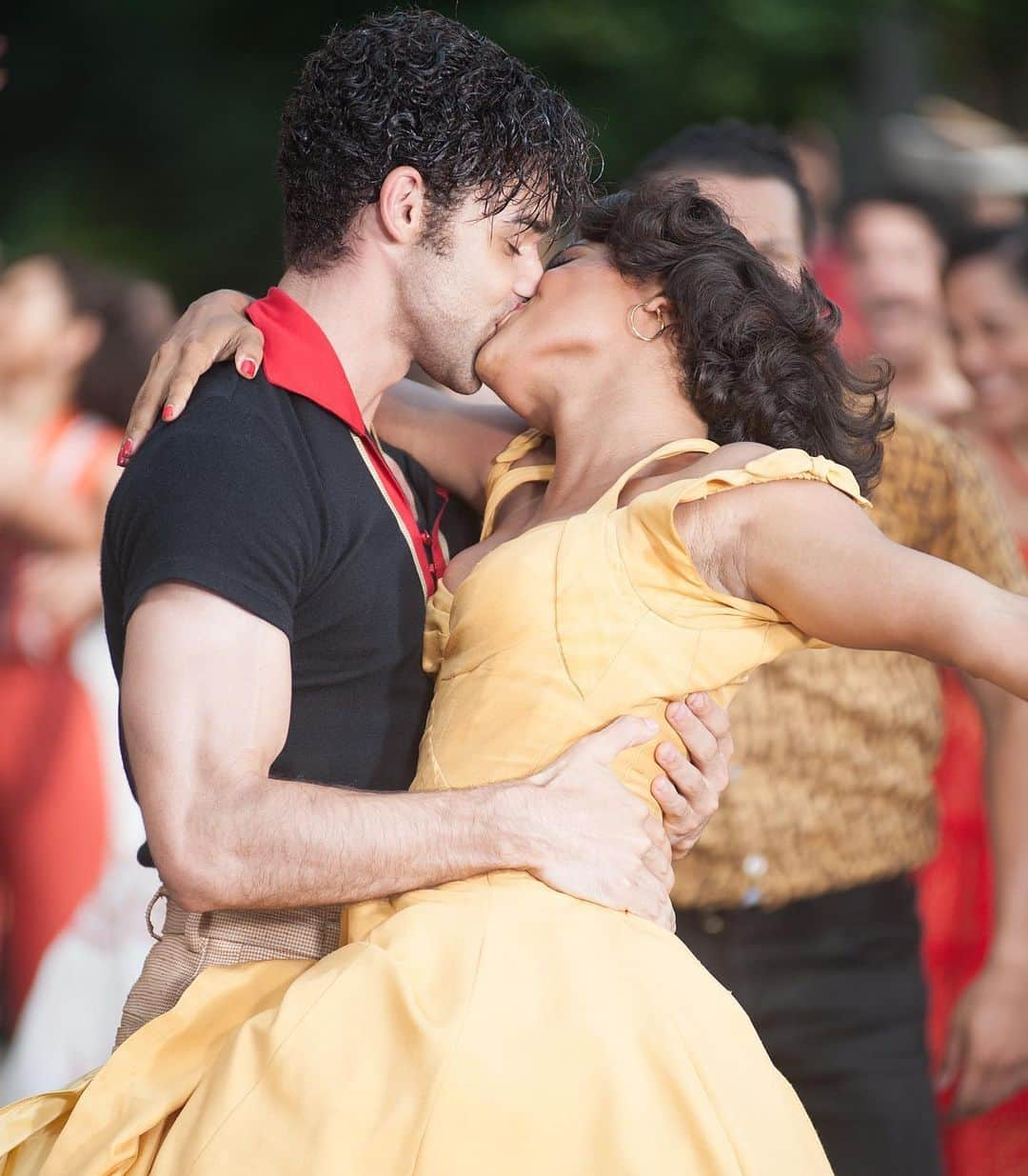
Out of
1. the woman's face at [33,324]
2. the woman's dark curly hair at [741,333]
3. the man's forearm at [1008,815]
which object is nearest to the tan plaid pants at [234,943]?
the woman's dark curly hair at [741,333]

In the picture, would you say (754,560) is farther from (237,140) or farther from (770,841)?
(237,140)

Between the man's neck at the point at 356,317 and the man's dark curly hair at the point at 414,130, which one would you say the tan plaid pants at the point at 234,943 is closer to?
the man's neck at the point at 356,317

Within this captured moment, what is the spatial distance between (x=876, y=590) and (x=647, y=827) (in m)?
0.46

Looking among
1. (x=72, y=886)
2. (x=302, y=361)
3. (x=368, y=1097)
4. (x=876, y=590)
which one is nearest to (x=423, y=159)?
(x=302, y=361)

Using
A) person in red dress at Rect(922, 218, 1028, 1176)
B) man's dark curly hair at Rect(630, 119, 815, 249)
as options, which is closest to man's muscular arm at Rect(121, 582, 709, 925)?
person in red dress at Rect(922, 218, 1028, 1176)

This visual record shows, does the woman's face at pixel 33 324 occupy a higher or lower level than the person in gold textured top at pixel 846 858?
lower

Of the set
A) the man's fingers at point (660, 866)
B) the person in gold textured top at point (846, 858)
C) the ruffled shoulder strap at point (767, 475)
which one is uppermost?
the ruffled shoulder strap at point (767, 475)

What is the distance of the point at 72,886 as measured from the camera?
469 cm

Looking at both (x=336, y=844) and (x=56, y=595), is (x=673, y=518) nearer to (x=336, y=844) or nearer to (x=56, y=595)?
(x=336, y=844)

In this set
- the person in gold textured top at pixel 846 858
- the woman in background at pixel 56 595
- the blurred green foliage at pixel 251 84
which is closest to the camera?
the person in gold textured top at pixel 846 858

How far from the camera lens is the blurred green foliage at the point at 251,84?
793 centimetres

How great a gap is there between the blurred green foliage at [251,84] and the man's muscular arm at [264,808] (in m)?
6.56

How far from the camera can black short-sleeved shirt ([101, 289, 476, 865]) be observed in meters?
1.94

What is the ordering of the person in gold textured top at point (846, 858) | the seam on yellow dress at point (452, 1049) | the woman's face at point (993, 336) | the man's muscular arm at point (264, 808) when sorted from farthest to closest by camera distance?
the woman's face at point (993, 336) → the person in gold textured top at point (846, 858) → the man's muscular arm at point (264, 808) → the seam on yellow dress at point (452, 1049)
